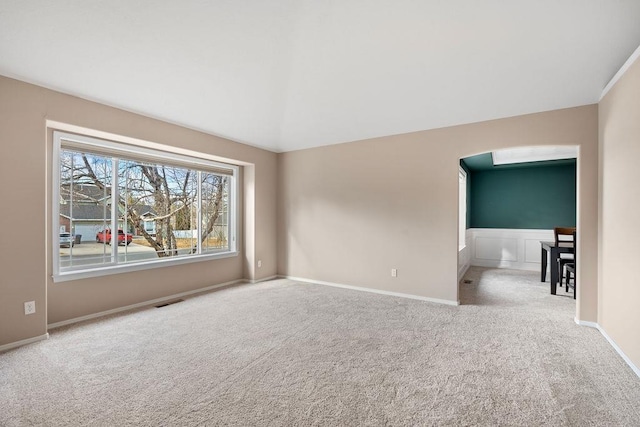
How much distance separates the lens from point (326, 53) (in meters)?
2.93

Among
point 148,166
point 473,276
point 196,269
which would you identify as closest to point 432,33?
point 148,166

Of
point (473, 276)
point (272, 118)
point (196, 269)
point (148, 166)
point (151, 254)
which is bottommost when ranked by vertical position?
point (473, 276)

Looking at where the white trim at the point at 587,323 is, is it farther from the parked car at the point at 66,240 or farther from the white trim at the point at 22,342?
the parked car at the point at 66,240

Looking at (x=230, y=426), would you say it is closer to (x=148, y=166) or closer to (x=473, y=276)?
(x=148, y=166)

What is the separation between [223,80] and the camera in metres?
3.21

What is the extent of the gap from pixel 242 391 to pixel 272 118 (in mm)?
3461

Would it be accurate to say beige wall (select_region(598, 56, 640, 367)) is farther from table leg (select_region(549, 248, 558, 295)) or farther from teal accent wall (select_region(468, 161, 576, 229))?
teal accent wall (select_region(468, 161, 576, 229))

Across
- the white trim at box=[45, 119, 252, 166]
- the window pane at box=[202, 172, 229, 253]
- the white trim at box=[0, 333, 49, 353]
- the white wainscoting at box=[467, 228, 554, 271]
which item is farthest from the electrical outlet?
the white wainscoting at box=[467, 228, 554, 271]

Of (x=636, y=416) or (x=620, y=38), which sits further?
(x=620, y=38)

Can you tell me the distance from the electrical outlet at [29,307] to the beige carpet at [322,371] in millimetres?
322

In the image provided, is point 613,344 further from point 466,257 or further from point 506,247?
point 506,247

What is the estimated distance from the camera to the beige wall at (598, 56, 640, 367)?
90.1 inches

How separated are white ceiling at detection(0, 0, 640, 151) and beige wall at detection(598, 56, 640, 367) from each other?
1.22ft

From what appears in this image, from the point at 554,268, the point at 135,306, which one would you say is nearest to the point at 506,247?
the point at 554,268
